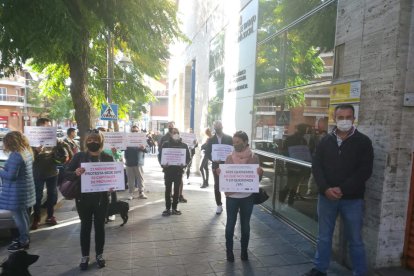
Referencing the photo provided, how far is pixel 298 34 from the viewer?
21.2ft

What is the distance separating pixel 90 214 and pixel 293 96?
4251 mm

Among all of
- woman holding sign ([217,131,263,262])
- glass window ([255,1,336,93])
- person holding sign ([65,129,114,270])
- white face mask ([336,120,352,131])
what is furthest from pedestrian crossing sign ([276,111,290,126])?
person holding sign ([65,129,114,270])

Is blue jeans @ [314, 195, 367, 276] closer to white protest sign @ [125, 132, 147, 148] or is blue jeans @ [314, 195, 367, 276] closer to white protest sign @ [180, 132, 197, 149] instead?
white protest sign @ [125, 132, 147, 148]

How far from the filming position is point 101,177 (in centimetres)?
434

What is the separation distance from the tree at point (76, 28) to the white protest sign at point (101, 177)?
2291 millimetres

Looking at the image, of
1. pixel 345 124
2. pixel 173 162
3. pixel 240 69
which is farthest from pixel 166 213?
pixel 240 69

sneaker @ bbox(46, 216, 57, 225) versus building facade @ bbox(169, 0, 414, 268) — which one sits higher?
building facade @ bbox(169, 0, 414, 268)

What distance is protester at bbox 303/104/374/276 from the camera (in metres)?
3.70

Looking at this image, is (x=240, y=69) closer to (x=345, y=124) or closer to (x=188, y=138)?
(x=188, y=138)

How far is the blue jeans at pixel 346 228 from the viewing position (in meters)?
3.73

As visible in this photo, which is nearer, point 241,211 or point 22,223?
point 241,211

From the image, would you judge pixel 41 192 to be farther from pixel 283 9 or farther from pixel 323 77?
pixel 283 9

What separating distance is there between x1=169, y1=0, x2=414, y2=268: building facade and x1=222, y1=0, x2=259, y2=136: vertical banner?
28 mm

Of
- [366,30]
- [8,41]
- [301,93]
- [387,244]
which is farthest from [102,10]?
[387,244]
